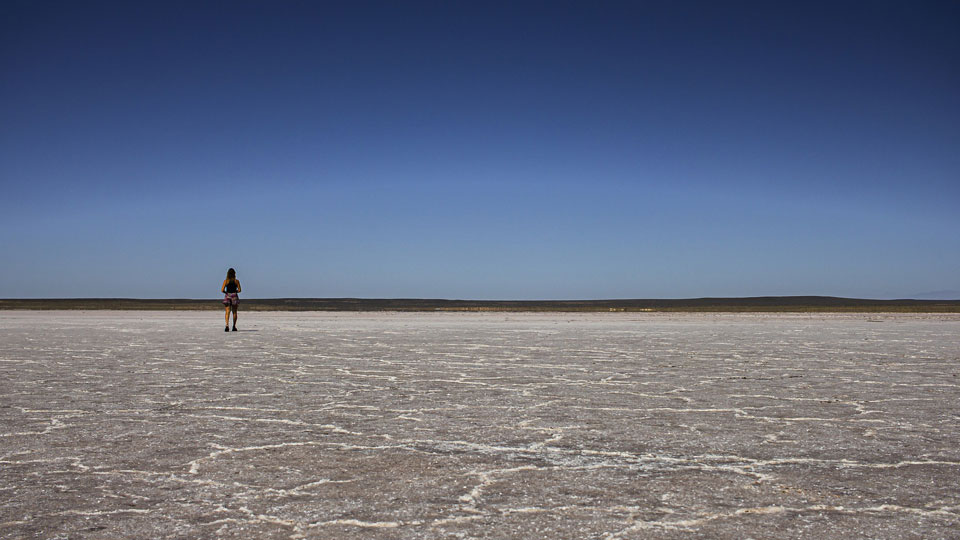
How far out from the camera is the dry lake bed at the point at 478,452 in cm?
229

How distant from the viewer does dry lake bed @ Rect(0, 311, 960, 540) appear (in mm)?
2291

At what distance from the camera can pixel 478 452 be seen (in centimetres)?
320

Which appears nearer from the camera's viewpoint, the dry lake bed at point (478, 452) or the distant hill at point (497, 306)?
the dry lake bed at point (478, 452)

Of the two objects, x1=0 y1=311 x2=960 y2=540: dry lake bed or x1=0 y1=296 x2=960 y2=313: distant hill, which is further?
x1=0 y1=296 x2=960 y2=313: distant hill

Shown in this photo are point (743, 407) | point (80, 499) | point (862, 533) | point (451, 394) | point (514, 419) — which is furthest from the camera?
point (451, 394)

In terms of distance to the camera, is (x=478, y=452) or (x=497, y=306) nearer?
(x=478, y=452)

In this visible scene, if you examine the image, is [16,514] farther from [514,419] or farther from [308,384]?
[308,384]

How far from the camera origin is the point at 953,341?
1102 centimetres

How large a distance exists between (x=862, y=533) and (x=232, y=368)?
556 cm

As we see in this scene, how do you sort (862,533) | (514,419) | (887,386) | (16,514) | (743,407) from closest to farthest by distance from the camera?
(862,533)
(16,514)
(514,419)
(743,407)
(887,386)

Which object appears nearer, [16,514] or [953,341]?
[16,514]

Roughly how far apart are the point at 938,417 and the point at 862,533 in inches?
94.3

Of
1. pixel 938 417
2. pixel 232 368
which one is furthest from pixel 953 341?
pixel 232 368

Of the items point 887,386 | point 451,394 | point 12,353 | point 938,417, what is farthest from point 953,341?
point 12,353
